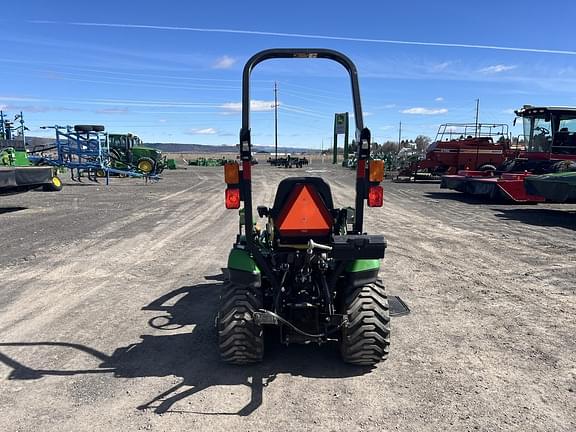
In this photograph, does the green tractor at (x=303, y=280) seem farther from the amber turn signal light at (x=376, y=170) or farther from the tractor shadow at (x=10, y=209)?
the tractor shadow at (x=10, y=209)

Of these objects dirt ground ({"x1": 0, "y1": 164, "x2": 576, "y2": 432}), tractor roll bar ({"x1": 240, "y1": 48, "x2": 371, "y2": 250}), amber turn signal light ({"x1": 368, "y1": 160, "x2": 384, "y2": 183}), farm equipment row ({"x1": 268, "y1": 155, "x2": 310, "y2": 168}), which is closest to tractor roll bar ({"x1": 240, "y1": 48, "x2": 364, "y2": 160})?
tractor roll bar ({"x1": 240, "y1": 48, "x2": 371, "y2": 250})

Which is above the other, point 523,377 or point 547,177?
point 547,177

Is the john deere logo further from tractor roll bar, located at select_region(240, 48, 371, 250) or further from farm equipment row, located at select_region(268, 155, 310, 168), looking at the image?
tractor roll bar, located at select_region(240, 48, 371, 250)

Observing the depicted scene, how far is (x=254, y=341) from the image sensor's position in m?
3.63

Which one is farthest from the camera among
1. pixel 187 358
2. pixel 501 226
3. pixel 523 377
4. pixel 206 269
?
pixel 501 226

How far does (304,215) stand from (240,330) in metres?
1.04

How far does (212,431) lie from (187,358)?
43.6 inches

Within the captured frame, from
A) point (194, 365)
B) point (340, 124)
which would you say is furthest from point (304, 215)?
point (340, 124)

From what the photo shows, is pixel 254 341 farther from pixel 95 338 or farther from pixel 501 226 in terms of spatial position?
pixel 501 226

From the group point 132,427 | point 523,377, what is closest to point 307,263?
point 132,427

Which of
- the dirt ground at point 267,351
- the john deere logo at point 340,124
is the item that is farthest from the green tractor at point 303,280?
the john deere logo at point 340,124

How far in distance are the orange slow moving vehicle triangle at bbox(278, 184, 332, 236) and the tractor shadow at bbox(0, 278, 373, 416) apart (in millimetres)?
1078

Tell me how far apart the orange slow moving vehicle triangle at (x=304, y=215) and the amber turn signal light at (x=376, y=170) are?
456 mm

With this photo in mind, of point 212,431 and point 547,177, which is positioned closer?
point 212,431
